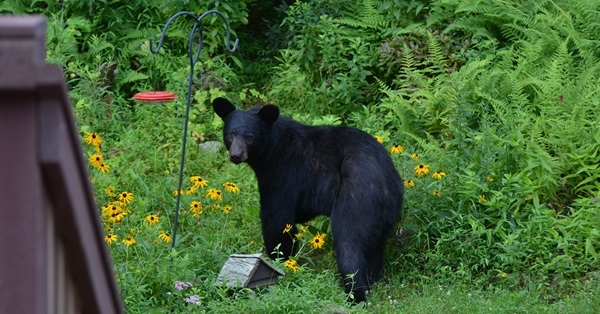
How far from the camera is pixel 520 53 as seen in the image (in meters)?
10.4

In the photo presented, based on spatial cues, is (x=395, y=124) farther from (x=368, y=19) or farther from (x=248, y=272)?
(x=248, y=272)

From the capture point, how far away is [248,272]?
6441 mm

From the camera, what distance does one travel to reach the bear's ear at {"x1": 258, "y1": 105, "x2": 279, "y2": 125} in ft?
24.4

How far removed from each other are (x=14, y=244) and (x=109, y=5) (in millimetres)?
11388

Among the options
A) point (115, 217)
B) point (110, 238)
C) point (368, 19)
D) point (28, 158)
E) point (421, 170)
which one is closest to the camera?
point (28, 158)

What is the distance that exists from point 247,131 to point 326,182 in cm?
74

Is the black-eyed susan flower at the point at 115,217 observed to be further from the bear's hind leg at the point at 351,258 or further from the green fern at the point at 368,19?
the green fern at the point at 368,19

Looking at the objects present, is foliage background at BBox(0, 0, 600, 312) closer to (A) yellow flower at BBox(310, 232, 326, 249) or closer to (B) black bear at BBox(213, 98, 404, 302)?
(A) yellow flower at BBox(310, 232, 326, 249)

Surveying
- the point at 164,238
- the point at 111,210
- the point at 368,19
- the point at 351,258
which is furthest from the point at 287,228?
the point at 368,19

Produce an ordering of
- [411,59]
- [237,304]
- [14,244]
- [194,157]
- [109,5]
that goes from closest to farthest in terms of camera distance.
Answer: [14,244] < [237,304] < [194,157] < [411,59] < [109,5]

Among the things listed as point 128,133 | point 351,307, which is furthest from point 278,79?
point 351,307

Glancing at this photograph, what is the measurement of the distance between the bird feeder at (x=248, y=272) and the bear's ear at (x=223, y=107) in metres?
1.41

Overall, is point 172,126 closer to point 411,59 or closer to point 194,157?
point 194,157

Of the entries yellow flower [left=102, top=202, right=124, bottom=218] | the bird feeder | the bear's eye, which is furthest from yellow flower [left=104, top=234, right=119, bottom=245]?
the bear's eye
